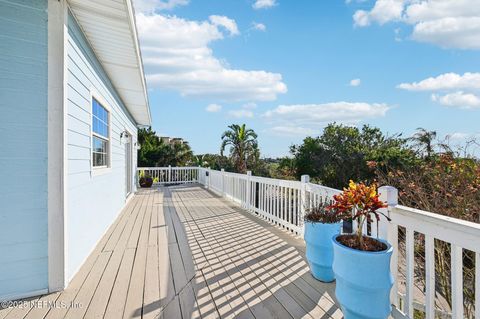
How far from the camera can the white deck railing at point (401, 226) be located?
142cm

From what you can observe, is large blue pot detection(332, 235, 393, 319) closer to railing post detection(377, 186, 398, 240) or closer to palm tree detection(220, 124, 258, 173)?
railing post detection(377, 186, 398, 240)

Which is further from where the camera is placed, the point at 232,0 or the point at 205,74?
the point at 205,74

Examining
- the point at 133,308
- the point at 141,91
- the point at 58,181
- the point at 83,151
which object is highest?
the point at 141,91

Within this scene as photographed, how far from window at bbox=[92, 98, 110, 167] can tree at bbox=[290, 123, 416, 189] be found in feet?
35.3

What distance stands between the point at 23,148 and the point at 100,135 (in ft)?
7.29

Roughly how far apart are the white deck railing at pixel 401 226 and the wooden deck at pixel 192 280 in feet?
1.60

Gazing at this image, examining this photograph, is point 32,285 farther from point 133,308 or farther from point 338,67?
point 338,67

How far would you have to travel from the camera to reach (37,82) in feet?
7.80

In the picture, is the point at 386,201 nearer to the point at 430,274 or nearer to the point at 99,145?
the point at 430,274

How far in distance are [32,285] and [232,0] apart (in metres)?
6.99

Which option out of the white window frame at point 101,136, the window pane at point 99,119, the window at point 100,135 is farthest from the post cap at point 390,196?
the window pane at point 99,119

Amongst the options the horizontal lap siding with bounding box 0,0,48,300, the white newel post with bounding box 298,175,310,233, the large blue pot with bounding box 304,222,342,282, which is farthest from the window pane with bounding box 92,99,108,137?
the large blue pot with bounding box 304,222,342,282

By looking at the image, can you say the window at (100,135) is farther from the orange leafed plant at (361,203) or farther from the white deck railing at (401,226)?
the orange leafed plant at (361,203)

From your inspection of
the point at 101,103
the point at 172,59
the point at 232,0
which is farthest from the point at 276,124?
the point at 101,103
